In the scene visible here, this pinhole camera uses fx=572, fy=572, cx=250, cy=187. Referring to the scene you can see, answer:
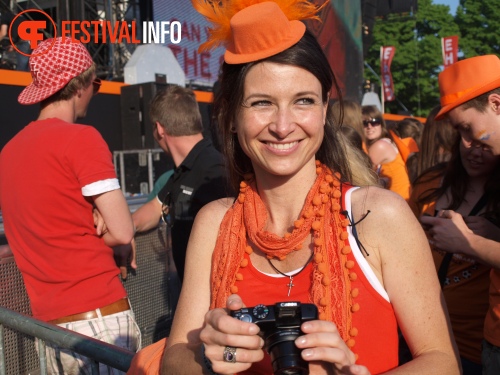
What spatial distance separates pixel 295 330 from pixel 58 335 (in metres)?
1.08

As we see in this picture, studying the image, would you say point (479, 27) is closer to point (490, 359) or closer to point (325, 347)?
point (490, 359)

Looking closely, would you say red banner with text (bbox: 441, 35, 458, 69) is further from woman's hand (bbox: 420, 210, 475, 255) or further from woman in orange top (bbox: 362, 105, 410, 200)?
woman's hand (bbox: 420, 210, 475, 255)

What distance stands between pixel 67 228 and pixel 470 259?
70.4 inches

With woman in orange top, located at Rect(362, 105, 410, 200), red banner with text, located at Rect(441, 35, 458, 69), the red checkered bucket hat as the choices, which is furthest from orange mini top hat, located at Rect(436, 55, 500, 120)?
red banner with text, located at Rect(441, 35, 458, 69)

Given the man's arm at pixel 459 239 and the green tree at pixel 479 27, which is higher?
the green tree at pixel 479 27

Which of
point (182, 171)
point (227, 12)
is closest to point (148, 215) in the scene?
point (182, 171)

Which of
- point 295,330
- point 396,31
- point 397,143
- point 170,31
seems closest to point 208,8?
point 295,330

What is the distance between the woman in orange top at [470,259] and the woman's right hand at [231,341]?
1300 mm

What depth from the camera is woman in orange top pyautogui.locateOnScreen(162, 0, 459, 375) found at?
135cm

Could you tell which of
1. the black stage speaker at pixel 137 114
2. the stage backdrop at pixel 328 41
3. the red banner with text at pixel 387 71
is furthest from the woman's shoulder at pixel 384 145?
the red banner with text at pixel 387 71

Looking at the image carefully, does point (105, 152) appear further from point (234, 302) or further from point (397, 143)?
point (397, 143)

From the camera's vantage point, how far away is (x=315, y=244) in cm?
167

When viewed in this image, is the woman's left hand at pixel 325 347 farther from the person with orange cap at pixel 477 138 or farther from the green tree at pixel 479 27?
the green tree at pixel 479 27

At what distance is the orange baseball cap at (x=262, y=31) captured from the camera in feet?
5.53
